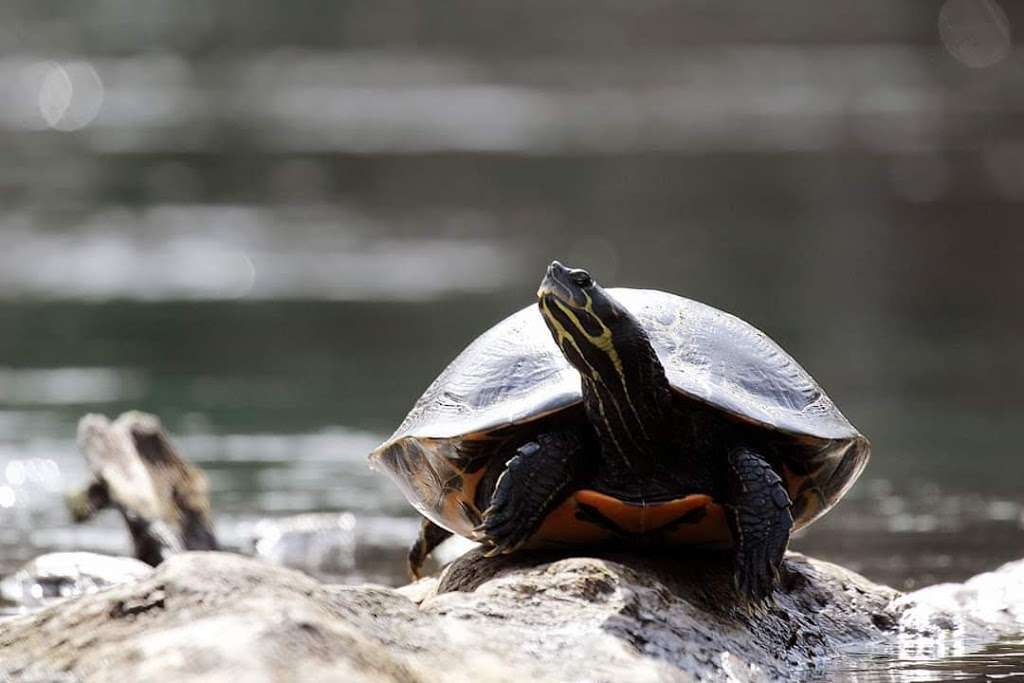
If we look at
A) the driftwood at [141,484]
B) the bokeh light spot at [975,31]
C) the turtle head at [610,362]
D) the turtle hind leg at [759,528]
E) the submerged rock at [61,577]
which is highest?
the bokeh light spot at [975,31]

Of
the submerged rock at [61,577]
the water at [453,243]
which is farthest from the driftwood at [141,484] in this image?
the water at [453,243]

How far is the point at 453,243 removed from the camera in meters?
16.7

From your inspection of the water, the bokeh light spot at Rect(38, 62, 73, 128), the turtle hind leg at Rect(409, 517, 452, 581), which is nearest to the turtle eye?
the water

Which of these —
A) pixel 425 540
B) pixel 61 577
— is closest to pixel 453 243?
pixel 61 577

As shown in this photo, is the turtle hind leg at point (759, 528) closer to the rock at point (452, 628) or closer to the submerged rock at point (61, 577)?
the rock at point (452, 628)

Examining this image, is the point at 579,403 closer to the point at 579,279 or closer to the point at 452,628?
the point at 579,279

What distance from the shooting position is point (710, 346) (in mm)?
4246

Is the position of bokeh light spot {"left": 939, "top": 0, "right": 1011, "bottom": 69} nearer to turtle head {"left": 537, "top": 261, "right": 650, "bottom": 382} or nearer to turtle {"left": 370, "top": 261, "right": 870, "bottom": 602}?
turtle {"left": 370, "top": 261, "right": 870, "bottom": 602}

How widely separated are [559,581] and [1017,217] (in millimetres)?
15431

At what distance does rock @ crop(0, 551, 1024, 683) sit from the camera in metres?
2.92

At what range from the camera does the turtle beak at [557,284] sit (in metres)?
3.81

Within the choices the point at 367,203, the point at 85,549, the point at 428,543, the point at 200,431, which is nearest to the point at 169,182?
the point at 367,203

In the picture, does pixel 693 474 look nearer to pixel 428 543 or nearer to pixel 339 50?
pixel 428 543

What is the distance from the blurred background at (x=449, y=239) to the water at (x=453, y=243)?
0.05 m
